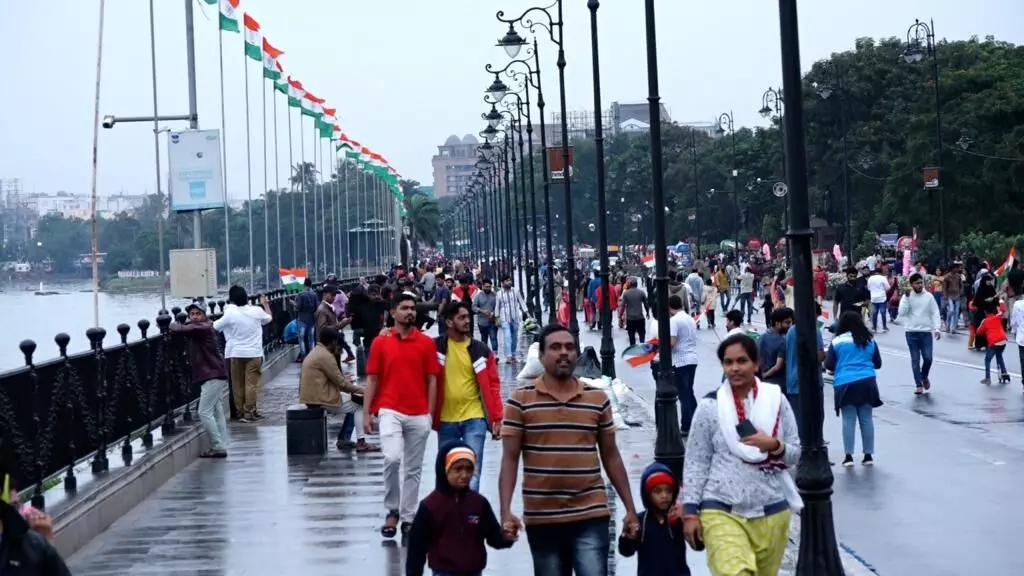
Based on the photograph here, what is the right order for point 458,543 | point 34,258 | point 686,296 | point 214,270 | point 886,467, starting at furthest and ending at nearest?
point 34,258
point 686,296
point 214,270
point 886,467
point 458,543

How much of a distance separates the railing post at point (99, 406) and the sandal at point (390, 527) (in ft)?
10.3

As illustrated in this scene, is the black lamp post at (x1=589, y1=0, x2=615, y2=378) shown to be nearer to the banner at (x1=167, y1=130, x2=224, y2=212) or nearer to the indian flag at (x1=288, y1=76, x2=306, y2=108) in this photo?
the banner at (x1=167, y1=130, x2=224, y2=212)

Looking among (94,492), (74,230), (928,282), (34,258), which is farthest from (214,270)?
(74,230)

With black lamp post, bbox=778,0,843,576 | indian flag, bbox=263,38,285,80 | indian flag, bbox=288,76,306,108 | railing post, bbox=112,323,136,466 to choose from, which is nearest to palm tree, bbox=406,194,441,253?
indian flag, bbox=288,76,306,108

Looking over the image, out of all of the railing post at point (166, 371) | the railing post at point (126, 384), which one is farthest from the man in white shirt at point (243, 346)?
the railing post at point (126, 384)

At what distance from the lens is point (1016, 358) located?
29266mm

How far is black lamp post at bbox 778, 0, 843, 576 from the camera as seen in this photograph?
823cm

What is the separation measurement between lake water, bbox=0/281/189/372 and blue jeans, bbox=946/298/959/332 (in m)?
23.9

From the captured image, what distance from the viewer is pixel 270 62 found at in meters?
45.2

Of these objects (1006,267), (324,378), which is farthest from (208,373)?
(1006,267)

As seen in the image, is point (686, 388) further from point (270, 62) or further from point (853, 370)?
point (270, 62)

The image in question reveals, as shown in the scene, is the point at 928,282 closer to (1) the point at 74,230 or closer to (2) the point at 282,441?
(2) the point at 282,441

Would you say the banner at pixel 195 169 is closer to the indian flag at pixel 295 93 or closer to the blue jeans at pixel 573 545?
the blue jeans at pixel 573 545

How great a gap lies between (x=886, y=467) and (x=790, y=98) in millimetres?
7852
